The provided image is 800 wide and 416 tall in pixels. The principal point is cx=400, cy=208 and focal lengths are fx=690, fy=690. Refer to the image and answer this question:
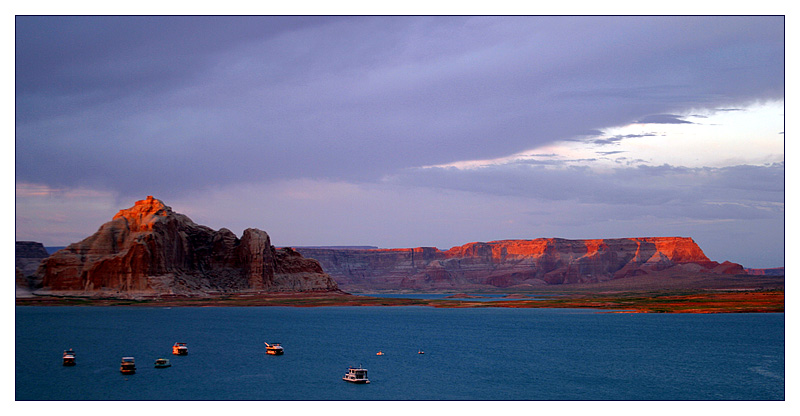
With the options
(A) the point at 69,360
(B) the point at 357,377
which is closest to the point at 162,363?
(A) the point at 69,360

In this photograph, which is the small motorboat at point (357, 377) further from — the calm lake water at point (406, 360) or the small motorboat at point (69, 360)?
the small motorboat at point (69, 360)

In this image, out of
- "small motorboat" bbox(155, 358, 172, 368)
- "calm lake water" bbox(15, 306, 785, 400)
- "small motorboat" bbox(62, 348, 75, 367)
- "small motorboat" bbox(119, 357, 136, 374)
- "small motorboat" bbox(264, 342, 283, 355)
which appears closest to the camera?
"calm lake water" bbox(15, 306, 785, 400)

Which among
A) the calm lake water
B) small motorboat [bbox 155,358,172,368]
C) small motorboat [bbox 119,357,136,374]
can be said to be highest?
small motorboat [bbox 119,357,136,374]

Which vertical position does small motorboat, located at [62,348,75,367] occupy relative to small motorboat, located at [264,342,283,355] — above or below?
above

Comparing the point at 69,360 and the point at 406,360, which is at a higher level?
the point at 69,360

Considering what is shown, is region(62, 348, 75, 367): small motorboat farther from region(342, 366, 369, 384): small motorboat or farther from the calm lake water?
region(342, 366, 369, 384): small motorboat

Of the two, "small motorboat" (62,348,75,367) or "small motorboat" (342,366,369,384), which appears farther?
"small motorboat" (62,348,75,367)

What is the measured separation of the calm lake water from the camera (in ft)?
198

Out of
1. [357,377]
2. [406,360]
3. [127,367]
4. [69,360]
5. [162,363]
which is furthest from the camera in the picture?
[406,360]

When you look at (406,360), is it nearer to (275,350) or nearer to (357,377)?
(275,350)

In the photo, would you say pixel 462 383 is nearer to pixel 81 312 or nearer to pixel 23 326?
pixel 23 326

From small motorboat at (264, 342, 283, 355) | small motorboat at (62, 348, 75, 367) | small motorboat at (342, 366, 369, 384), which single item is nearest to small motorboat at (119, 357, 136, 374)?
small motorboat at (62, 348, 75, 367)

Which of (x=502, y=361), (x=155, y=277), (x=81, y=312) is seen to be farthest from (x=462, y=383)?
(x=155, y=277)

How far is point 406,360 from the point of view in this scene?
79.9 meters
